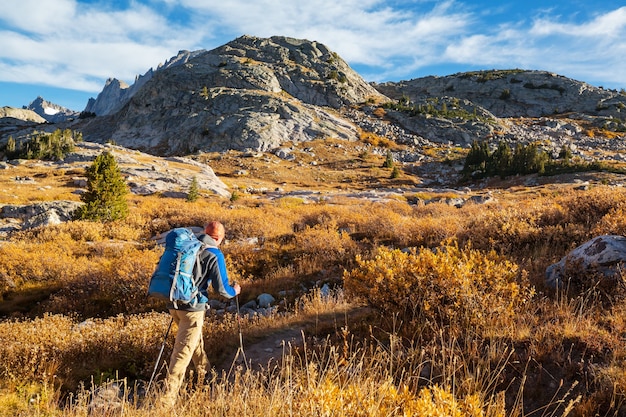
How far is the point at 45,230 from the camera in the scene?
14789 millimetres

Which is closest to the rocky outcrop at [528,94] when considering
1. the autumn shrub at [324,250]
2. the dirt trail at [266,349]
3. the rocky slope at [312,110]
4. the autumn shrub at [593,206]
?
the rocky slope at [312,110]

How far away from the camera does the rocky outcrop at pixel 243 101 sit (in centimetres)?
7012

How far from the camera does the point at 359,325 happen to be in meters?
5.24

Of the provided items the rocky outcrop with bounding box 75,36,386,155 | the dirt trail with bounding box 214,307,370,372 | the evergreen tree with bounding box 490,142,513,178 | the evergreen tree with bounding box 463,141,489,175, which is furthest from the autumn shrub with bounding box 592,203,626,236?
the rocky outcrop with bounding box 75,36,386,155

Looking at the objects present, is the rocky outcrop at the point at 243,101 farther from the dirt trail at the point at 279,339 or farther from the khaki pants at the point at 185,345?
the khaki pants at the point at 185,345

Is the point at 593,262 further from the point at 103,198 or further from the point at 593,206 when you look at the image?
the point at 103,198

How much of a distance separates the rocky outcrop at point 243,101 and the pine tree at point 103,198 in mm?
47596

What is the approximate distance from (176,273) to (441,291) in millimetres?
3698

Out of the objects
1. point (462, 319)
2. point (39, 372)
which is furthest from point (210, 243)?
point (462, 319)

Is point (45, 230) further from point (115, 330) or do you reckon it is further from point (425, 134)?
point (425, 134)

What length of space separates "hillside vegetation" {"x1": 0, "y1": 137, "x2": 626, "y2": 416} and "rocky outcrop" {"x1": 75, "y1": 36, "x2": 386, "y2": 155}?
5598 cm

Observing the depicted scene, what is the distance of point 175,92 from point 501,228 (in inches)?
3675

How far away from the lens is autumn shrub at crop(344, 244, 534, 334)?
4555 millimetres

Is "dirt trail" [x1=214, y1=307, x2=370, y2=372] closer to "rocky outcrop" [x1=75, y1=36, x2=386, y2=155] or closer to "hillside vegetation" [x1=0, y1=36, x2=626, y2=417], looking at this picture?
"hillside vegetation" [x1=0, y1=36, x2=626, y2=417]
